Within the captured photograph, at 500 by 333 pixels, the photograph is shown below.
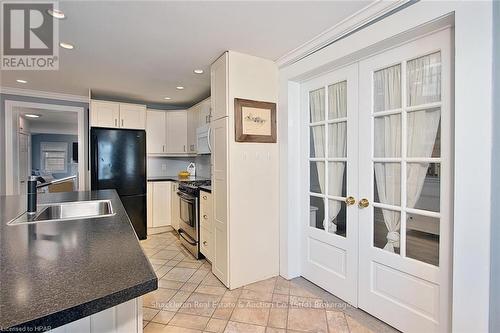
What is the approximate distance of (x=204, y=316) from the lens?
6.72 ft

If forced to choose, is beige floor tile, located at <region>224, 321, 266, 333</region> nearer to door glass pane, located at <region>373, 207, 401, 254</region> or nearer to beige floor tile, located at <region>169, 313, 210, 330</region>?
beige floor tile, located at <region>169, 313, 210, 330</region>

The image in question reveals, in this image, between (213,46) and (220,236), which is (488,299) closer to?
(220,236)

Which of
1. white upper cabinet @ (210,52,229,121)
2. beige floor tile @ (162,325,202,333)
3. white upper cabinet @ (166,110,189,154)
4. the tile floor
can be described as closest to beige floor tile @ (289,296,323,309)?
the tile floor

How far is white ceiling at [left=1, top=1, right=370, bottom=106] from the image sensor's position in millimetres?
1775

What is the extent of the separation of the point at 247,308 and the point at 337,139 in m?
1.67

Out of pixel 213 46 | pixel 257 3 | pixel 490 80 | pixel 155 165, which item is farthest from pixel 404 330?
pixel 155 165

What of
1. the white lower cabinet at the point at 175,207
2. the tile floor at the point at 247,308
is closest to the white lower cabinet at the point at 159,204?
the white lower cabinet at the point at 175,207

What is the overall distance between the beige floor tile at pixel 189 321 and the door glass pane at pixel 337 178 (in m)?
1.53

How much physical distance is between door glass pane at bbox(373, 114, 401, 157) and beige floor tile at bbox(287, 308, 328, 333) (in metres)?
1.36

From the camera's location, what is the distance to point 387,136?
1913 mm

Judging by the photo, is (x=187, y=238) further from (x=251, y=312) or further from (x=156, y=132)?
(x=156, y=132)

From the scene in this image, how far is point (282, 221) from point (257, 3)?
6.54 feet

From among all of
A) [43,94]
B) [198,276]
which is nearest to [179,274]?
[198,276]

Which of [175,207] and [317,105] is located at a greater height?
[317,105]
